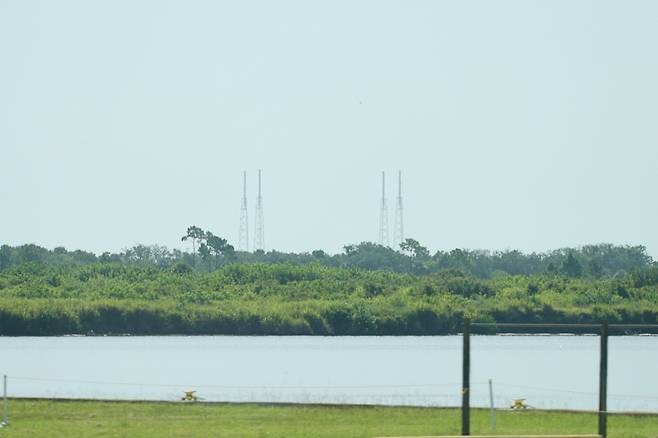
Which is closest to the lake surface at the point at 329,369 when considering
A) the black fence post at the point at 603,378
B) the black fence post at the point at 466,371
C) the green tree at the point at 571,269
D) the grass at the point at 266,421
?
the grass at the point at 266,421

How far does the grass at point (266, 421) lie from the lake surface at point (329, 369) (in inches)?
304

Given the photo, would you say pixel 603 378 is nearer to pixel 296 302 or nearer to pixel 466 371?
pixel 466 371

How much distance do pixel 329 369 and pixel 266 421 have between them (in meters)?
43.1

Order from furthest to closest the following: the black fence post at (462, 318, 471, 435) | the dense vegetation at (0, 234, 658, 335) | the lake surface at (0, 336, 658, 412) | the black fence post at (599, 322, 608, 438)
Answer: the dense vegetation at (0, 234, 658, 335)
the lake surface at (0, 336, 658, 412)
the black fence post at (599, 322, 608, 438)
the black fence post at (462, 318, 471, 435)

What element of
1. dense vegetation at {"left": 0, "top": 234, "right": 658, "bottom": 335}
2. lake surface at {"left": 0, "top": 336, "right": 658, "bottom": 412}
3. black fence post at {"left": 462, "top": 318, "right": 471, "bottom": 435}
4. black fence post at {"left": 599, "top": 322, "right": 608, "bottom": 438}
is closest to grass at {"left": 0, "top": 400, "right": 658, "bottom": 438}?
black fence post at {"left": 599, "top": 322, "right": 608, "bottom": 438}

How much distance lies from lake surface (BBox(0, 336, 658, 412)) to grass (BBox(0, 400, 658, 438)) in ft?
25.4

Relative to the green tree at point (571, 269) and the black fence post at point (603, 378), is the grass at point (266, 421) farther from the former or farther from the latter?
the green tree at point (571, 269)

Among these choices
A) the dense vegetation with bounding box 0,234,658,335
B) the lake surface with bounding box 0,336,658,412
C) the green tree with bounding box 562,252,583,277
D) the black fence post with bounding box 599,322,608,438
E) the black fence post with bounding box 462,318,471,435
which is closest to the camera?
the black fence post with bounding box 462,318,471,435

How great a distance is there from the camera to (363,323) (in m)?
127

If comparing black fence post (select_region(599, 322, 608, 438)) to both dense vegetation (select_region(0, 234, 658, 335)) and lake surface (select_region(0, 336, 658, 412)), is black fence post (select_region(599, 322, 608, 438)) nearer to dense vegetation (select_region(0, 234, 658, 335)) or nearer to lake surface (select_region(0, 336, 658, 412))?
lake surface (select_region(0, 336, 658, 412))

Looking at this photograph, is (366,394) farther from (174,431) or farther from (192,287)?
(192,287)

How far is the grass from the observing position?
36844 mm

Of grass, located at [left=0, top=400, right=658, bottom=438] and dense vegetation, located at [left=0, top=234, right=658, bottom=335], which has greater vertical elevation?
dense vegetation, located at [left=0, top=234, right=658, bottom=335]

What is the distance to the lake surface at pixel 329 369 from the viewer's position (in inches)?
2335
